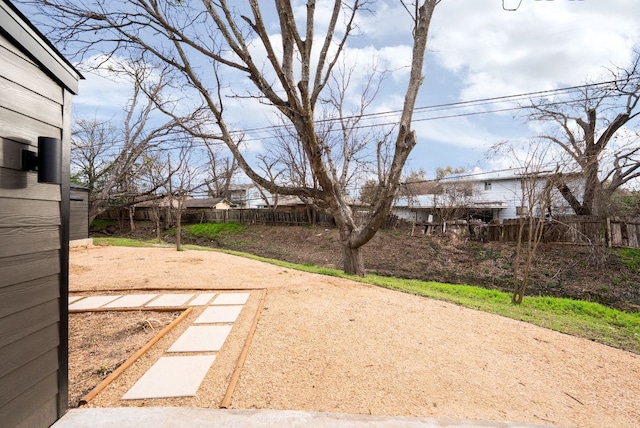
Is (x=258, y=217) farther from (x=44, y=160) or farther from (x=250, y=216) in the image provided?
(x=44, y=160)

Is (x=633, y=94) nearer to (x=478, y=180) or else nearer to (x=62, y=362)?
(x=478, y=180)

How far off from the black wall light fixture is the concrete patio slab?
1350 mm

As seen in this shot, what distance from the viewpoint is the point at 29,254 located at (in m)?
1.69

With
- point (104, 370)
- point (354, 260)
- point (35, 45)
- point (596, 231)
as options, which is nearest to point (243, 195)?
point (354, 260)

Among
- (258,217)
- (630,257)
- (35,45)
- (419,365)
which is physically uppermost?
(35,45)

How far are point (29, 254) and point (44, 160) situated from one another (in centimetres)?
50

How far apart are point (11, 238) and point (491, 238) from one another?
15.3m

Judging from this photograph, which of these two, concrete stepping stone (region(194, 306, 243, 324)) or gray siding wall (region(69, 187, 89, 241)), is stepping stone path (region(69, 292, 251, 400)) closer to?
concrete stepping stone (region(194, 306, 243, 324))

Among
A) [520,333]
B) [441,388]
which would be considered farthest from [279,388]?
[520,333]

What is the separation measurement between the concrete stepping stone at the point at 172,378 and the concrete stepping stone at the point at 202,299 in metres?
1.61

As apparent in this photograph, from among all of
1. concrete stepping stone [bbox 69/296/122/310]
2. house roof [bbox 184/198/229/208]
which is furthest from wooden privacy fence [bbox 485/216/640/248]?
house roof [bbox 184/198/229/208]

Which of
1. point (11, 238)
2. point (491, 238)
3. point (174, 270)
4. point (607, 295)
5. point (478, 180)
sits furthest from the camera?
point (478, 180)

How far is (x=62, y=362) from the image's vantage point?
75.0 inches

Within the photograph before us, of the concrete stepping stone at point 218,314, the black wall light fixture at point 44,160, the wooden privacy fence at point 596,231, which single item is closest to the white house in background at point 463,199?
the wooden privacy fence at point 596,231
